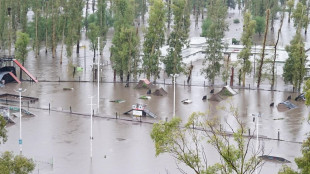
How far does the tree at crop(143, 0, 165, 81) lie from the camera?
64.2 metres

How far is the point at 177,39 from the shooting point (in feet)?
211

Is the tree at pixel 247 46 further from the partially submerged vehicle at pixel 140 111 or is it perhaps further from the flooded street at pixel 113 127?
the partially submerged vehicle at pixel 140 111

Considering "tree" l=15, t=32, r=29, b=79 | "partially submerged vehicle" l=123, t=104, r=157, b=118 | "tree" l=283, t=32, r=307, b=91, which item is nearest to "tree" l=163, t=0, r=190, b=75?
"tree" l=283, t=32, r=307, b=91

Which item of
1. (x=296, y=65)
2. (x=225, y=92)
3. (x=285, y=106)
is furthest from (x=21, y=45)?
(x=285, y=106)

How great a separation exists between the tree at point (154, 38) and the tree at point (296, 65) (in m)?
11.7

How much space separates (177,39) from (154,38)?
216 centimetres

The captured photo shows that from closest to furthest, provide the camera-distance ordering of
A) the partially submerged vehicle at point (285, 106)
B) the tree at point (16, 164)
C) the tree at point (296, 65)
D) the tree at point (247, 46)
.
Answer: the tree at point (16, 164)
the partially submerged vehicle at point (285, 106)
the tree at point (296, 65)
the tree at point (247, 46)

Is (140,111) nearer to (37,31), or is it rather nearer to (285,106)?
(285,106)

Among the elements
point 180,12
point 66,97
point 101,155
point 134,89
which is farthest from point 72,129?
point 180,12

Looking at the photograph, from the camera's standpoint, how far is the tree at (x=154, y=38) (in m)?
64.2

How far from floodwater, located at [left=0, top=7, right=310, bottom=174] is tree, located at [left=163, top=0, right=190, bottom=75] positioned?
150 centimetres

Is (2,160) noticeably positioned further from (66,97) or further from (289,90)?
(289,90)

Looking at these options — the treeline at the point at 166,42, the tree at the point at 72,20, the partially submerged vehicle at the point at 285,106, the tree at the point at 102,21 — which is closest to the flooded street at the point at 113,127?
the partially submerged vehicle at the point at 285,106

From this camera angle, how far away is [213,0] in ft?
330
